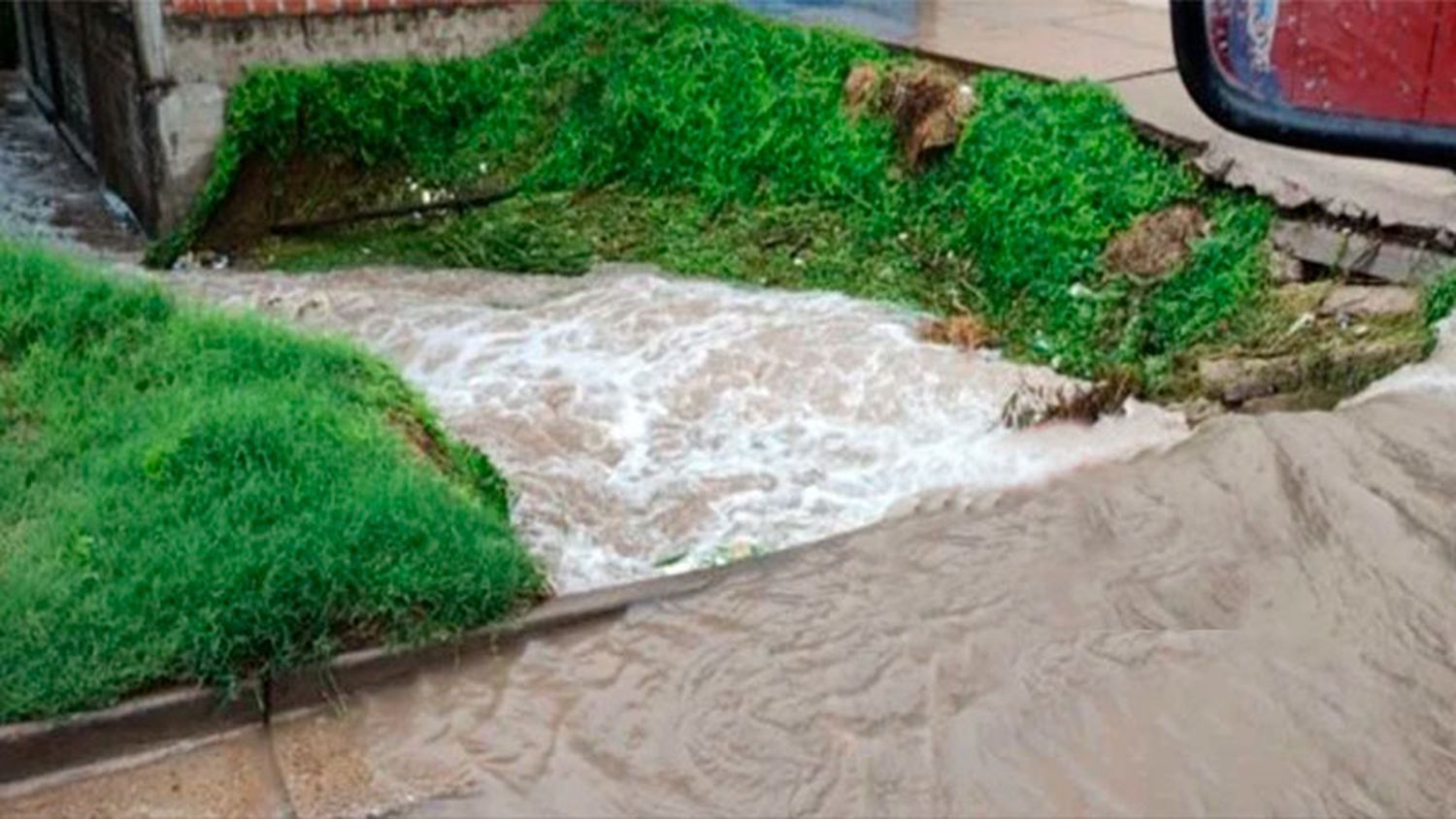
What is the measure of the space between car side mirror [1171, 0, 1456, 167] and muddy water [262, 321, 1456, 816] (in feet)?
8.49

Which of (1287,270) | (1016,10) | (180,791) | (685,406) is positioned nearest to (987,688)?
(180,791)

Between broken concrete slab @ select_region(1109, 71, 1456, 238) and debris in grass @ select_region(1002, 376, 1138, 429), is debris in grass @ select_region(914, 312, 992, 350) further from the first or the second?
broken concrete slab @ select_region(1109, 71, 1456, 238)

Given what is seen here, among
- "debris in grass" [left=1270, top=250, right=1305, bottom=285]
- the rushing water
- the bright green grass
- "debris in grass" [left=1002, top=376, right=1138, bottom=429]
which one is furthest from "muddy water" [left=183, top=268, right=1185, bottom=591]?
"debris in grass" [left=1270, top=250, right=1305, bottom=285]

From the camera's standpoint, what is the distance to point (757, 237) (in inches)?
336

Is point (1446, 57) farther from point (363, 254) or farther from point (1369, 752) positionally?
point (363, 254)

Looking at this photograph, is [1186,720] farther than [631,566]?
No

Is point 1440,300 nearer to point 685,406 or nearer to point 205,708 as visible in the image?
point 685,406

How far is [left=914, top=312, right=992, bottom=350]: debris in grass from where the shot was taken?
7094 mm

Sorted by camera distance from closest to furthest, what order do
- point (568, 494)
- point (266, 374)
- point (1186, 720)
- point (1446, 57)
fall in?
point (1446, 57), point (1186, 720), point (266, 374), point (568, 494)

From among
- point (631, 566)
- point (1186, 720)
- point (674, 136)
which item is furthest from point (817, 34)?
point (1186, 720)

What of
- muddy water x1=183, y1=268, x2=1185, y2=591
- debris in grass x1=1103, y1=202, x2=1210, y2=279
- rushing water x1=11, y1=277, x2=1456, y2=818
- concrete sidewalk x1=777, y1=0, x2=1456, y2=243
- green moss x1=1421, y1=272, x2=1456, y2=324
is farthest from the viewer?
debris in grass x1=1103, y1=202, x2=1210, y2=279

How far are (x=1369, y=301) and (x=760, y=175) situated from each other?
3841 millimetres

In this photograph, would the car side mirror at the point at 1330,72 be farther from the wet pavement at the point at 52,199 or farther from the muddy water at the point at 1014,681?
the wet pavement at the point at 52,199

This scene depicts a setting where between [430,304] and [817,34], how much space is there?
299 centimetres
